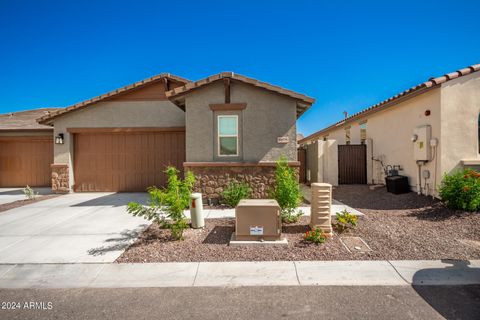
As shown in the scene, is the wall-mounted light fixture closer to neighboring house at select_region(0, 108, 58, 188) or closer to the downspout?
neighboring house at select_region(0, 108, 58, 188)

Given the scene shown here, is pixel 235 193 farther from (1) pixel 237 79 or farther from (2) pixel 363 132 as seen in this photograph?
(2) pixel 363 132

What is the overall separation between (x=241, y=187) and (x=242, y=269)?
3841 mm

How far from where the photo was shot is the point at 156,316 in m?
2.51

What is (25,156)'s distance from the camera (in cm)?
1091

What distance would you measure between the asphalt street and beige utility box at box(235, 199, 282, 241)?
1355mm

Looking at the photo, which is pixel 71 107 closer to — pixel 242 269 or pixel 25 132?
pixel 25 132

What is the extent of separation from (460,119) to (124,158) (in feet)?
41.0

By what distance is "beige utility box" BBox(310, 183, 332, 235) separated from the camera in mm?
4770

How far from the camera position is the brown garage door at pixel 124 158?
31.7ft

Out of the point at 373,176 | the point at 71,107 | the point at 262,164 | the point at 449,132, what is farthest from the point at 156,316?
the point at 373,176

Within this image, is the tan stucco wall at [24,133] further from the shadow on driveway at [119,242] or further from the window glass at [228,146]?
the shadow on driveway at [119,242]

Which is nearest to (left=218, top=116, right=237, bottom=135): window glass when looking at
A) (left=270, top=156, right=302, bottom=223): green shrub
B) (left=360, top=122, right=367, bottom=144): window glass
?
(left=270, top=156, right=302, bottom=223): green shrub

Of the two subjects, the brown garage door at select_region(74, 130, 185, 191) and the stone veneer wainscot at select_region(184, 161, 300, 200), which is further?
the brown garage door at select_region(74, 130, 185, 191)

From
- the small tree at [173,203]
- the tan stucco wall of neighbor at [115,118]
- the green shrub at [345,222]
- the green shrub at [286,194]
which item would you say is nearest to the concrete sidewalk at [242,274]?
the small tree at [173,203]
